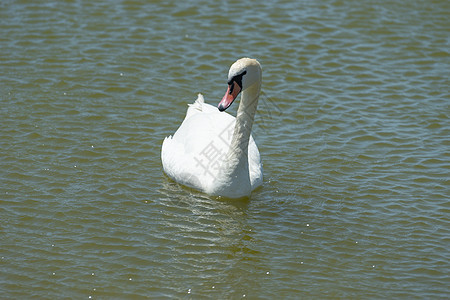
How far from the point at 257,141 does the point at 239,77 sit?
8.14 ft

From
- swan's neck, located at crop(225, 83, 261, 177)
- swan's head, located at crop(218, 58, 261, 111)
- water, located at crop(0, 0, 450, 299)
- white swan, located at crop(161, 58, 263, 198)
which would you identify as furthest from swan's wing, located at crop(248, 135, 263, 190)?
swan's head, located at crop(218, 58, 261, 111)

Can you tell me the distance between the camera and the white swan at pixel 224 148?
29.3 ft

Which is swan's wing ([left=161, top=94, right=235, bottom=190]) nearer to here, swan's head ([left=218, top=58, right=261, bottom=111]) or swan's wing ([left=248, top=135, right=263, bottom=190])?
swan's wing ([left=248, top=135, right=263, bottom=190])

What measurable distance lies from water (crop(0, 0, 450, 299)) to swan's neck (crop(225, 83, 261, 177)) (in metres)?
0.53

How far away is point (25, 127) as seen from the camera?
1095 cm

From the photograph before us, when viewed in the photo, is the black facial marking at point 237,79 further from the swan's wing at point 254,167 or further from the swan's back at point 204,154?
the swan's wing at point 254,167

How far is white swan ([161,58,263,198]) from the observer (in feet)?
29.3

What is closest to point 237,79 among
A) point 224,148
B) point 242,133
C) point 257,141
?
point 242,133

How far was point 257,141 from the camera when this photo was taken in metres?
11.2

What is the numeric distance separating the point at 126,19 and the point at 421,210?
787 centimetres

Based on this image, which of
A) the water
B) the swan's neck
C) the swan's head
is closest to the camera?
the water

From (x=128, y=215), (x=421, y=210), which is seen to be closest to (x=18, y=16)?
(x=128, y=215)

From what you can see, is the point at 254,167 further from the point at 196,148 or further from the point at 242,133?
the point at 196,148

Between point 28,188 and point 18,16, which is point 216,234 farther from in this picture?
point 18,16
